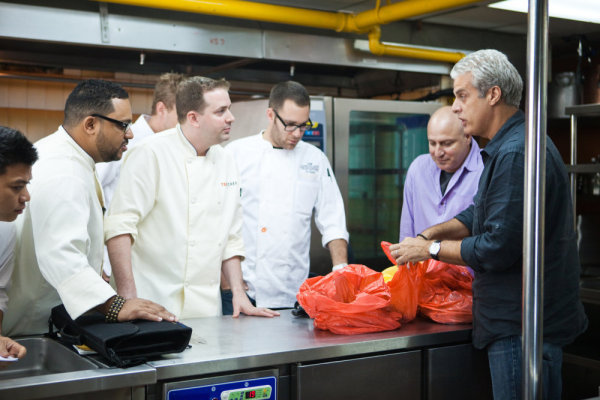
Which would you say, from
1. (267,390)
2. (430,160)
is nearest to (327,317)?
(267,390)

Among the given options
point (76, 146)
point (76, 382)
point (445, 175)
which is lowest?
point (76, 382)

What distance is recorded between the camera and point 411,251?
6.64ft

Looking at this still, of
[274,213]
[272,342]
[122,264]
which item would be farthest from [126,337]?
[274,213]

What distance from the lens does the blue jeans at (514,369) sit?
1854 millimetres

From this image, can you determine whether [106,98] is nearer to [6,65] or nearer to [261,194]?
[261,194]

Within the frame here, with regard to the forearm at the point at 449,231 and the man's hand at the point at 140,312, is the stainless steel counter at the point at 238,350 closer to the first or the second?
the man's hand at the point at 140,312

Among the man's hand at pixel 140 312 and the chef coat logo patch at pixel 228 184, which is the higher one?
the chef coat logo patch at pixel 228 184

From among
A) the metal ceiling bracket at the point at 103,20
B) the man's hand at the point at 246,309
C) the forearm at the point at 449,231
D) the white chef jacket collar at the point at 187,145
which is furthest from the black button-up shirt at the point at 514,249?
the metal ceiling bracket at the point at 103,20

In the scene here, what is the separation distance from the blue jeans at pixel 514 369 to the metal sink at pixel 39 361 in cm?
→ 121

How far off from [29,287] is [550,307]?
151 centimetres

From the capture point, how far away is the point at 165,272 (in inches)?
92.9

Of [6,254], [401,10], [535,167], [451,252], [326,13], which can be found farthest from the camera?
[326,13]

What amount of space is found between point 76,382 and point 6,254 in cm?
52

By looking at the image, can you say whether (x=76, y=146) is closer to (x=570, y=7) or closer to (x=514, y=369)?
(x=514, y=369)
